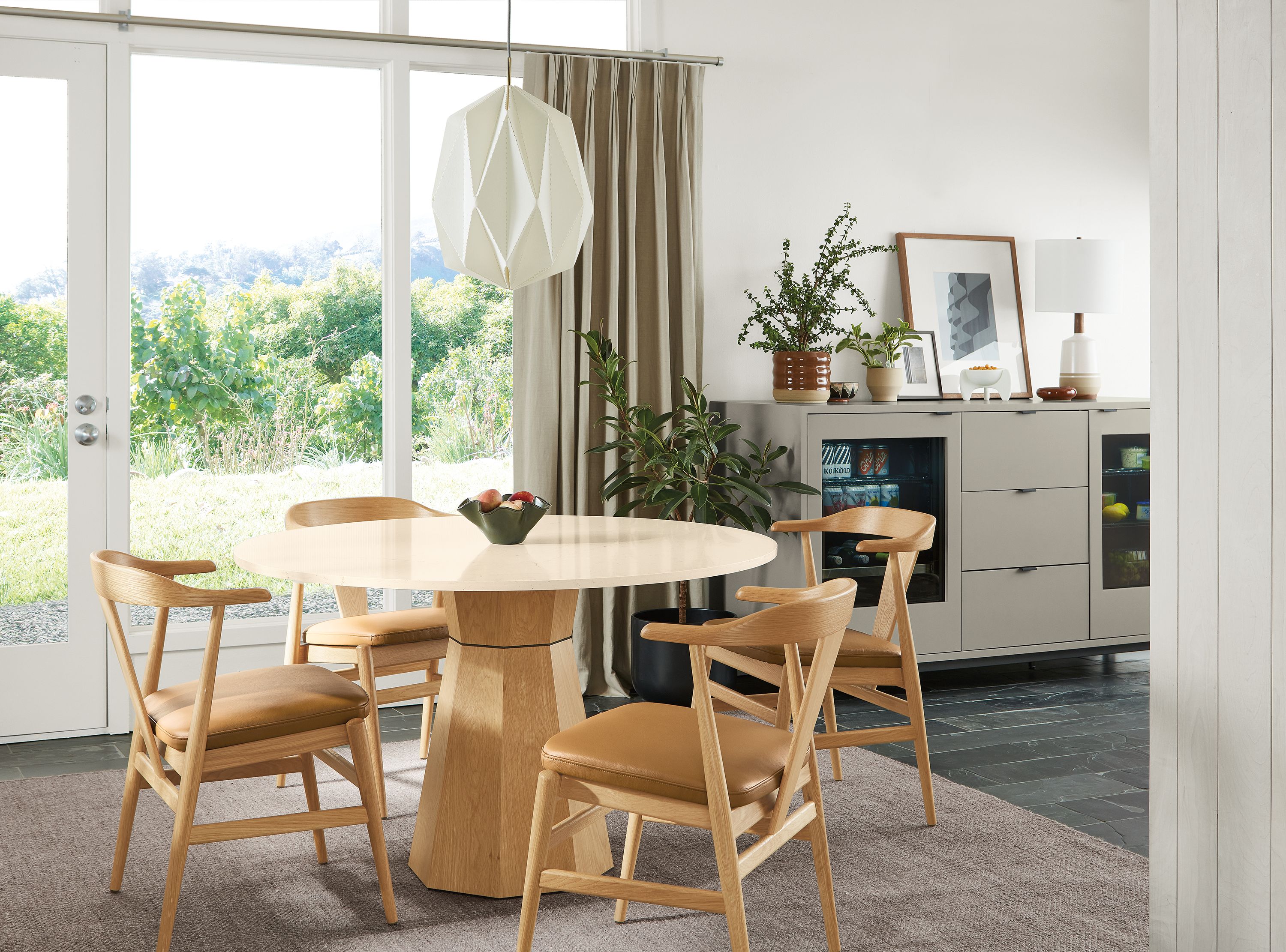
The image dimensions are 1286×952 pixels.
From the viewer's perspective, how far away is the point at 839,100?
15.7 feet

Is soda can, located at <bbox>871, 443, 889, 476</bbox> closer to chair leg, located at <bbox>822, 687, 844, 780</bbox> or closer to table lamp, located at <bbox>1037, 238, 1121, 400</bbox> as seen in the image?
table lamp, located at <bbox>1037, 238, 1121, 400</bbox>

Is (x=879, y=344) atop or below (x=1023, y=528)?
atop

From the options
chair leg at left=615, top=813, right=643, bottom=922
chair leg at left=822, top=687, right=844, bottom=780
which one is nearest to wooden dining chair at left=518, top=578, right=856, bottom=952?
chair leg at left=615, top=813, right=643, bottom=922

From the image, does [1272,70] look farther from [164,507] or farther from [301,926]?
[164,507]

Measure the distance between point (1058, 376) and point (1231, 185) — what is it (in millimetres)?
3178

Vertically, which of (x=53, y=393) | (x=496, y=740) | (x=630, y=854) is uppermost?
(x=53, y=393)

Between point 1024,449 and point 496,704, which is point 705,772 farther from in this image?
point 1024,449

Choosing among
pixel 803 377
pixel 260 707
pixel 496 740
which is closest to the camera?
pixel 260 707

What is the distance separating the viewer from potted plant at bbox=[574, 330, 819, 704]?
159 inches

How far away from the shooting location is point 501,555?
2596mm

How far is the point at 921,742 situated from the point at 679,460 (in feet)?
4.54

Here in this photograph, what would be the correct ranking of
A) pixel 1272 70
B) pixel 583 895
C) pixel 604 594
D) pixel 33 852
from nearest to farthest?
pixel 1272 70, pixel 583 895, pixel 33 852, pixel 604 594

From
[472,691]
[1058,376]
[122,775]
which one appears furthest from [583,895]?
[1058,376]

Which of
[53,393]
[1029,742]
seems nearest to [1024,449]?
[1029,742]
